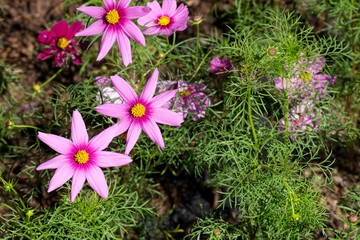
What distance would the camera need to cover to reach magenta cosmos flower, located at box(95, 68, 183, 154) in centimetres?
150

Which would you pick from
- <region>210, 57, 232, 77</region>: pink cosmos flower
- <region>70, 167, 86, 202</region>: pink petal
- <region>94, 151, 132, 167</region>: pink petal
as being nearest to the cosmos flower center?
<region>94, 151, 132, 167</region>: pink petal

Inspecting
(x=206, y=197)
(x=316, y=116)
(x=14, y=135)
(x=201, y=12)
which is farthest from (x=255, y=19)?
(x=14, y=135)

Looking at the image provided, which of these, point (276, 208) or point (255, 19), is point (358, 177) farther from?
point (255, 19)

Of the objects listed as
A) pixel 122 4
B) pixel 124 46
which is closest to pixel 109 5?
pixel 122 4

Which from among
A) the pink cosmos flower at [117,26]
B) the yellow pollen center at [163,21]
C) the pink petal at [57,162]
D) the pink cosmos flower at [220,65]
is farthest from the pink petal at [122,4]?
the pink petal at [57,162]

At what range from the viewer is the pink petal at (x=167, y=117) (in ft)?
4.96

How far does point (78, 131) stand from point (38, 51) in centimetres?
158

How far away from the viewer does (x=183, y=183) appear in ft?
8.16

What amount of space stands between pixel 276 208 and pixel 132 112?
0.73 metres

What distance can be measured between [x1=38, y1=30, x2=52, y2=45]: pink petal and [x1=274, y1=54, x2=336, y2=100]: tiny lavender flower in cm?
132

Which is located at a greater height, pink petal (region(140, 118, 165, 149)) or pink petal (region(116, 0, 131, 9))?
pink petal (region(116, 0, 131, 9))

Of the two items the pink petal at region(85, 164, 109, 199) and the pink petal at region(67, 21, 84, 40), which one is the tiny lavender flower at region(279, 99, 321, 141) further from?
the pink petal at region(67, 21, 84, 40)

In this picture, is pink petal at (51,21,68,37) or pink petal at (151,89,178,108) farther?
pink petal at (51,21,68,37)

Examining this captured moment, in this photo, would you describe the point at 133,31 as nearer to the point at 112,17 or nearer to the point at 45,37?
the point at 112,17
